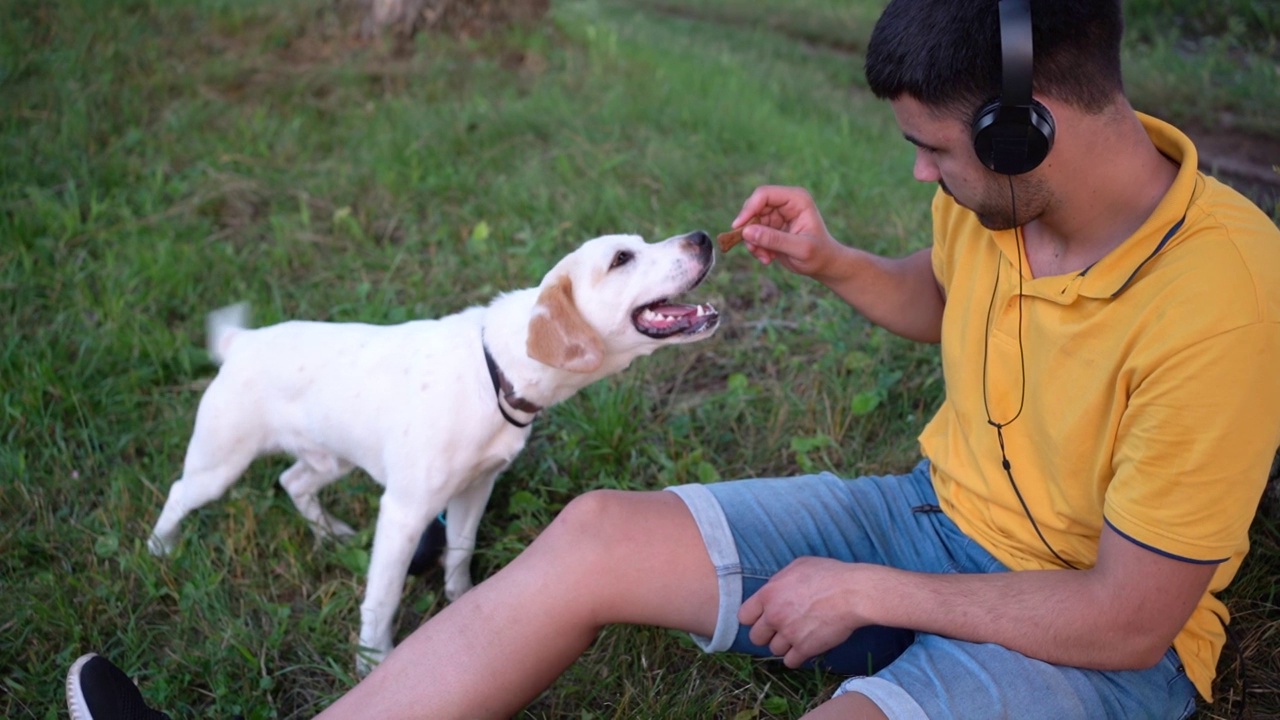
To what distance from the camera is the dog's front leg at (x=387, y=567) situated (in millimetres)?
2643

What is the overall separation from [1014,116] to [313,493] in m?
2.43

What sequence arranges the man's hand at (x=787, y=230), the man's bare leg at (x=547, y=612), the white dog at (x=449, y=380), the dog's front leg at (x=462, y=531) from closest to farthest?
the man's bare leg at (x=547, y=612) → the man's hand at (x=787, y=230) → the white dog at (x=449, y=380) → the dog's front leg at (x=462, y=531)

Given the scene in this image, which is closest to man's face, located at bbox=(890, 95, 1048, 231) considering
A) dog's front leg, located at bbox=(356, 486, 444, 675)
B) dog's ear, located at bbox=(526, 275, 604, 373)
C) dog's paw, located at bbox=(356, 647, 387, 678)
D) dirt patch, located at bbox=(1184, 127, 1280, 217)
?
dog's ear, located at bbox=(526, 275, 604, 373)

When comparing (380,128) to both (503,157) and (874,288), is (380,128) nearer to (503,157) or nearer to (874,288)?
(503,157)

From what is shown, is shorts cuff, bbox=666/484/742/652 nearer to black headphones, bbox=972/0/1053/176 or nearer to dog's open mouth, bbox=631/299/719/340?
dog's open mouth, bbox=631/299/719/340

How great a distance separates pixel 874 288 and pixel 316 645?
1.72 m

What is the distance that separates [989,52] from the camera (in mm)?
1688

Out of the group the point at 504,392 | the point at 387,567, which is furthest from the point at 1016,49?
the point at 387,567

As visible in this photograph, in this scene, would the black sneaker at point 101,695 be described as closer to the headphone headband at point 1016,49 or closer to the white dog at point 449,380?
→ the white dog at point 449,380

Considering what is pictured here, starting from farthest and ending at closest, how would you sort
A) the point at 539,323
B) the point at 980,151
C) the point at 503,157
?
1. the point at 503,157
2. the point at 539,323
3. the point at 980,151

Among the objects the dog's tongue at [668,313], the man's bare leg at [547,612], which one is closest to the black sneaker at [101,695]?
the man's bare leg at [547,612]

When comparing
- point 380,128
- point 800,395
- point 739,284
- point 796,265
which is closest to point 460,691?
point 796,265

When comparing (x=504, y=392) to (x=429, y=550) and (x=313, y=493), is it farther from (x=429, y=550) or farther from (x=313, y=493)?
(x=313, y=493)

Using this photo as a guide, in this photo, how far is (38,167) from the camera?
490cm
